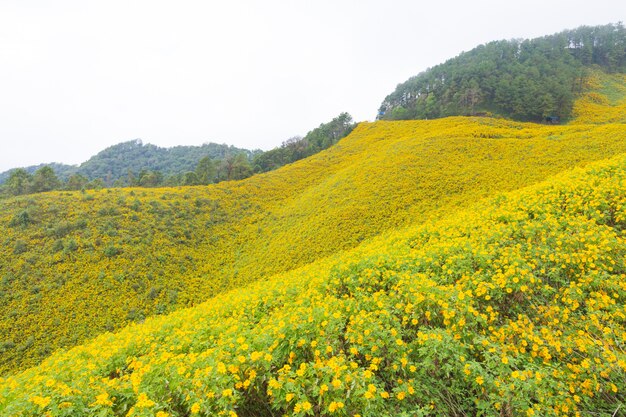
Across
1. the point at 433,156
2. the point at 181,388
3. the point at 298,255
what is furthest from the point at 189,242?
the point at 433,156

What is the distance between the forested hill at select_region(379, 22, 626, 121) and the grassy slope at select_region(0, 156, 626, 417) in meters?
49.5

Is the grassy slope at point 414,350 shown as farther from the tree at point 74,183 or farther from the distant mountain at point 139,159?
the distant mountain at point 139,159

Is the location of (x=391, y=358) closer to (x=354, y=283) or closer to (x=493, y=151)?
(x=354, y=283)

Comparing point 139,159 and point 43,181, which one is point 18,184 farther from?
point 139,159

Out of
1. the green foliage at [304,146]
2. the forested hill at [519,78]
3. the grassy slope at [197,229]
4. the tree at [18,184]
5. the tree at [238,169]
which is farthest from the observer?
the green foliage at [304,146]

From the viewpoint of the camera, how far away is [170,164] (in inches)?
3935

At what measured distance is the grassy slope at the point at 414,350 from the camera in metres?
2.85

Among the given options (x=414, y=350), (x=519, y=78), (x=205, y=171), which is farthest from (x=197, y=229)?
(x=519, y=78)

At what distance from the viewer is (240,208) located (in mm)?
23453

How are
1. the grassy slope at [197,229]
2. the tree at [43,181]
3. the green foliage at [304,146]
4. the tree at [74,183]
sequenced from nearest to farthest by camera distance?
1. the grassy slope at [197,229]
2. the tree at [43,181]
3. the tree at [74,183]
4. the green foliage at [304,146]

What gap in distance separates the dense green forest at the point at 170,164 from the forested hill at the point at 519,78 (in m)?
17.8

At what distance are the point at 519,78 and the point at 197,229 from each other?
2207 inches

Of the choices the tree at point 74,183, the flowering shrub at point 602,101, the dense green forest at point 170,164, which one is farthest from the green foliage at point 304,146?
the flowering shrub at point 602,101

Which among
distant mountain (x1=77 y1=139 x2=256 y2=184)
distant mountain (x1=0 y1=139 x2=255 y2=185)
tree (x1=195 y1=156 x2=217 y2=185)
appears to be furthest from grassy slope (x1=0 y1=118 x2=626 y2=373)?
distant mountain (x1=77 y1=139 x2=256 y2=184)
